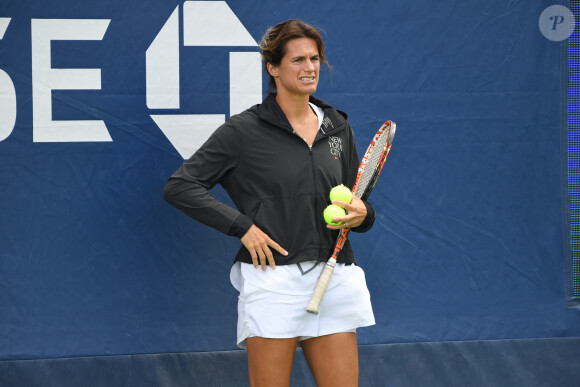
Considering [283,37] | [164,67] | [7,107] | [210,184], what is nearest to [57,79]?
[7,107]

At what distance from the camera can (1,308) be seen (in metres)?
3.35

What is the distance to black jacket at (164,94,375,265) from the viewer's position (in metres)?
2.60

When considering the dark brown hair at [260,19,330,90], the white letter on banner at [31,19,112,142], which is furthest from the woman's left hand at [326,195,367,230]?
the white letter on banner at [31,19,112,142]

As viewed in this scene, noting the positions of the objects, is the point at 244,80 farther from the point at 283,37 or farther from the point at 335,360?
the point at 335,360

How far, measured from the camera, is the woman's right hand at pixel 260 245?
254cm

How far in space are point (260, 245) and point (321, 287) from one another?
253 mm

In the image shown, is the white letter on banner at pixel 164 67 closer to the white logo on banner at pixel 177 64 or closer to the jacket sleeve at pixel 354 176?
the white logo on banner at pixel 177 64

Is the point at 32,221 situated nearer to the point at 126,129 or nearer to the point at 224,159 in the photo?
the point at 126,129

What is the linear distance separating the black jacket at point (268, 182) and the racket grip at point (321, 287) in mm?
69

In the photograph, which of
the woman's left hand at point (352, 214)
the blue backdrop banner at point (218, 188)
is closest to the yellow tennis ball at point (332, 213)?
the woman's left hand at point (352, 214)

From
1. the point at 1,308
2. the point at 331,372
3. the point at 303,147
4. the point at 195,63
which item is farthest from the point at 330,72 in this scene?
the point at 1,308

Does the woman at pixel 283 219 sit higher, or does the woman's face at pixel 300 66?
the woman's face at pixel 300 66

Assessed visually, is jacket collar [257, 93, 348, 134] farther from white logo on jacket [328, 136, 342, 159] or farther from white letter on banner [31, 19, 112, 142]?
white letter on banner [31, 19, 112, 142]

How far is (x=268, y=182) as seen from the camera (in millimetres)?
2611
